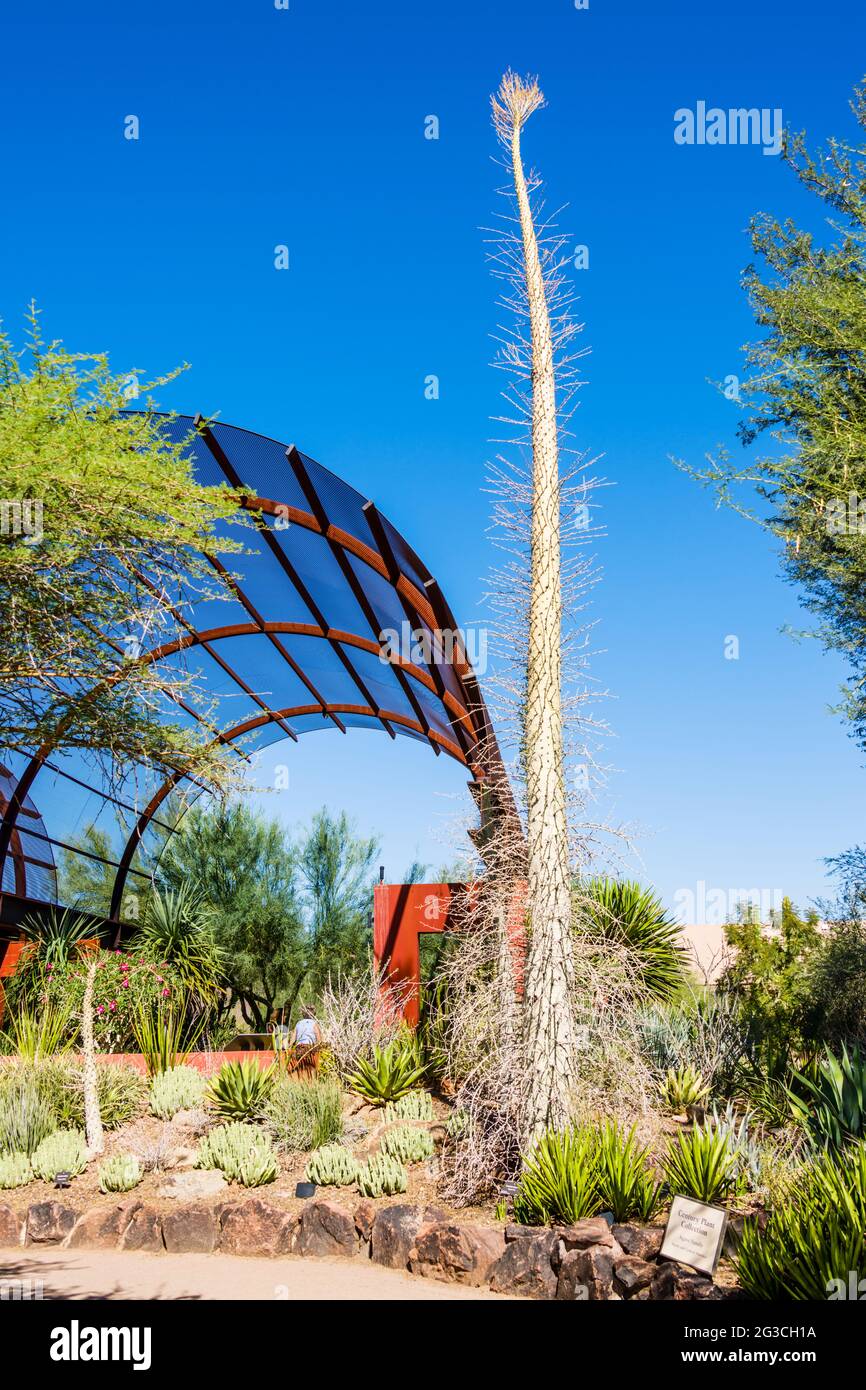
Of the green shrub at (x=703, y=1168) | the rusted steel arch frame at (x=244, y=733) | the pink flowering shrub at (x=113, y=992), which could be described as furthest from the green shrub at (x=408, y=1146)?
the rusted steel arch frame at (x=244, y=733)

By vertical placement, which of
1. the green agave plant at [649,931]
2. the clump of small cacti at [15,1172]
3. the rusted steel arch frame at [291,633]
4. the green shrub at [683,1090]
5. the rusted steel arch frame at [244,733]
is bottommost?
the clump of small cacti at [15,1172]

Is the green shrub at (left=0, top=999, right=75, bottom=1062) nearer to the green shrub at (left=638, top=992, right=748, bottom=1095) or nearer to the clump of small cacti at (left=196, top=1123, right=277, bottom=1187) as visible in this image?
the clump of small cacti at (left=196, top=1123, right=277, bottom=1187)

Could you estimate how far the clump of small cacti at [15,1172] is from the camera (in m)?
9.36

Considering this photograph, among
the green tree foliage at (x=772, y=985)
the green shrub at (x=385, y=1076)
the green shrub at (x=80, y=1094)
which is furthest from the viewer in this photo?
the green shrub at (x=80, y=1094)

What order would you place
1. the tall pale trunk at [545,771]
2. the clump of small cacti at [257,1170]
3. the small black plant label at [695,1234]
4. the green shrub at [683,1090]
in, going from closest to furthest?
the small black plant label at [695,1234] < the tall pale trunk at [545,771] < the clump of small cacti at [257,1170] < the green shrub at [683,1090]

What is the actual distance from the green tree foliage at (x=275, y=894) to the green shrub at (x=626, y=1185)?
14.6m

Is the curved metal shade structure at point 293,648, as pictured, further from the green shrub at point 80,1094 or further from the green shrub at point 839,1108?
the green shrub at point 839,1108

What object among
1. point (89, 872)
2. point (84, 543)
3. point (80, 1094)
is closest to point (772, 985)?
point (80, 1094)

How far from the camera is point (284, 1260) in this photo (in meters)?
7.59

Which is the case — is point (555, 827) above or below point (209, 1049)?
above
